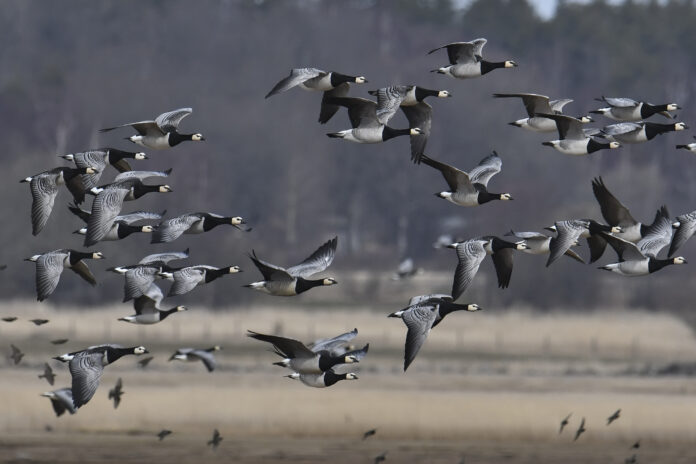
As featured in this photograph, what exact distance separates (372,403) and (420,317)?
49.6 ft

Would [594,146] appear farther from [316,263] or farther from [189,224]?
[189,224]

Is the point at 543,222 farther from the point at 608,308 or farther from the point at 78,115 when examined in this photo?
the point at 78,115

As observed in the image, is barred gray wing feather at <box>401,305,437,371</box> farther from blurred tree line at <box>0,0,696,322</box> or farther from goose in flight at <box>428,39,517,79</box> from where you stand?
blurred tree line at <box>0,0,696,322</box>

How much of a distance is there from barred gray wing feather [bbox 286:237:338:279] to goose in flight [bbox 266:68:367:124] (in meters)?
1.76

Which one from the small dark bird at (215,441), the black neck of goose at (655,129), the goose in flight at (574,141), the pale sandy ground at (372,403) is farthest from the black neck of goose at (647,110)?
the pale sandy ground at (372,403)

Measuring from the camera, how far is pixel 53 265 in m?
22.1

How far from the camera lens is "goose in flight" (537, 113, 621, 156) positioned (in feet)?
75.0

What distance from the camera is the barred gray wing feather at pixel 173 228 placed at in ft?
72.3

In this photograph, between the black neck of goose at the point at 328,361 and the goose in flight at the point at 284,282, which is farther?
the black neck of goose at the point at 328,361

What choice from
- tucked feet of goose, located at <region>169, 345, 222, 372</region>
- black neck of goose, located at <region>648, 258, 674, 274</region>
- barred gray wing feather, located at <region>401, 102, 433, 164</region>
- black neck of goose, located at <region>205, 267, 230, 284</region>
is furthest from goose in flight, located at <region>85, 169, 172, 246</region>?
black neck of goose, located at <region>648, 258, 674, 274</region>

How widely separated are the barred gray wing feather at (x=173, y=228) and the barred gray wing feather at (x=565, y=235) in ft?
15.8

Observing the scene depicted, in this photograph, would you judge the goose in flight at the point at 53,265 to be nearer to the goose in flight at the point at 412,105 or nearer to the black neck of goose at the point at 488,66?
the goose in flight at the point at 412,105

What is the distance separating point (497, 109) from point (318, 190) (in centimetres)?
1393

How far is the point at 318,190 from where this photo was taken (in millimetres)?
82188
